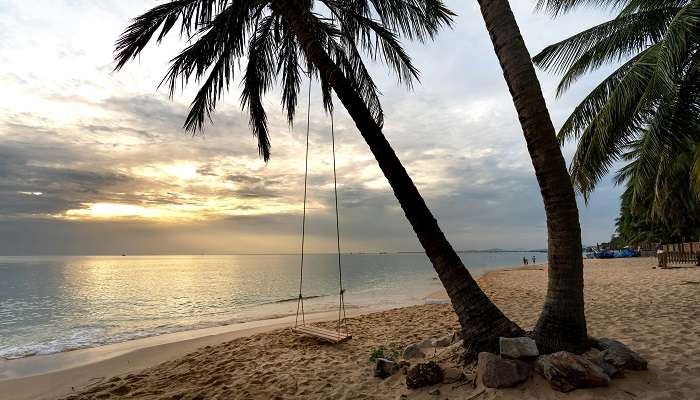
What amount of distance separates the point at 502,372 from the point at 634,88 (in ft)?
19.3

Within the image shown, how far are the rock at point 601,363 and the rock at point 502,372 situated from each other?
66 cm

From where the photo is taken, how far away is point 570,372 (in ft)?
11.6

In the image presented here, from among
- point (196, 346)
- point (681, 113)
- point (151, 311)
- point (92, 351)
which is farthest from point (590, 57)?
point (151, 311)

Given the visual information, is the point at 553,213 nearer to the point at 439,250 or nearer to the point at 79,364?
the point at 439,250

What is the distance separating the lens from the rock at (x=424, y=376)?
162 inches

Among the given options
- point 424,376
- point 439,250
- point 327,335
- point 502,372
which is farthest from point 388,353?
point 502,372

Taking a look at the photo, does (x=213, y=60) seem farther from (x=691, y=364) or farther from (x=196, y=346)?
(x=691, y=364)

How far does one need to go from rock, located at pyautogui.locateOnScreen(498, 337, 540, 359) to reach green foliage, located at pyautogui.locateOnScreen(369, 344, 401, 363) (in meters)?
2.00

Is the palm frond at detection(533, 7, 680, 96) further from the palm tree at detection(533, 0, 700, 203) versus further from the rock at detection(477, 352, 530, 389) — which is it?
the rock at detection(477, 352, 530, 389)

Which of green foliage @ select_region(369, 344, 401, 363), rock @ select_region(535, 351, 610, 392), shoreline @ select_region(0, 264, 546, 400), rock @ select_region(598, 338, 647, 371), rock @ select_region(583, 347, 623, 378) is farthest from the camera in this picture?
shoreline @ select_region(0, 264, 546, 400)

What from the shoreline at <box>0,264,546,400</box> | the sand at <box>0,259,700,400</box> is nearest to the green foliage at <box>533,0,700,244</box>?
the sand at <box>0,259,700,400</box>

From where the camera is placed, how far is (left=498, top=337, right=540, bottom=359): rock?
3869mm

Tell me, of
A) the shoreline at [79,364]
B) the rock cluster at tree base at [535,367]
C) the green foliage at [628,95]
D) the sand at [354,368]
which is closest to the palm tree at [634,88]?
the green foliage at [628,95]

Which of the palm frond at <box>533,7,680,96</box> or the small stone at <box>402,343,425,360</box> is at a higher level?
the palm frond at <box>533,7,680,96</box>
